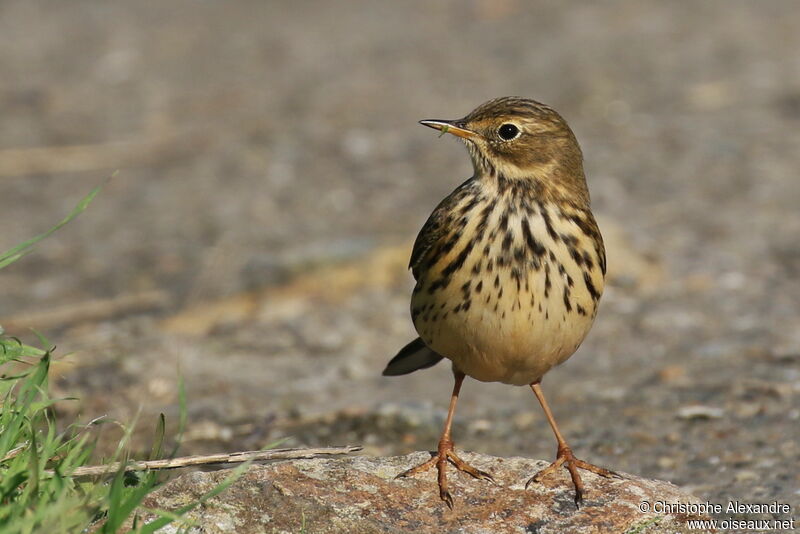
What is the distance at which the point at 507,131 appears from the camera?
17.6 ft

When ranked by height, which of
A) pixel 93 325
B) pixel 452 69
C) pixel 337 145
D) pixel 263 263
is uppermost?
pixel 452 69

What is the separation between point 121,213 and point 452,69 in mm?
4524

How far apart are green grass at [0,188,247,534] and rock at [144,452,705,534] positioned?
0.13 metres

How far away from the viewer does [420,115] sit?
40.8 feet

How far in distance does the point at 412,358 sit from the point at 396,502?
48.7 inches

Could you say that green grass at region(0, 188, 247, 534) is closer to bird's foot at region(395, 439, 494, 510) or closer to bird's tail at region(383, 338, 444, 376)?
bird's foot at region(395, 439, 494, 510)

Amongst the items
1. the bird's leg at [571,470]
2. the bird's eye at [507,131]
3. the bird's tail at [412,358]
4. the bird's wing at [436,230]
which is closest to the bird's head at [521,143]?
the bird's eye at [507,131]

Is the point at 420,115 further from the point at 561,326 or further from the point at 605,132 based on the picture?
the point at 561,326

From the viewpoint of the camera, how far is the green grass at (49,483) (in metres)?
3.75

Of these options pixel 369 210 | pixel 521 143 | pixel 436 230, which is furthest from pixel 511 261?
pixel 369 210

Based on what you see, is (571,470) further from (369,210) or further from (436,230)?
(369,210)

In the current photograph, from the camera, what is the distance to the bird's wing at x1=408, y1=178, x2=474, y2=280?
5152 millimetres

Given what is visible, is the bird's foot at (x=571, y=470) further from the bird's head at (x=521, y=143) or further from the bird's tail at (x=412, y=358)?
the bird's head at (x=521, y=143)

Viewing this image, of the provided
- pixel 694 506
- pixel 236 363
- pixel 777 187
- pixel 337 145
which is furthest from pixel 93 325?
pixel 777 187
